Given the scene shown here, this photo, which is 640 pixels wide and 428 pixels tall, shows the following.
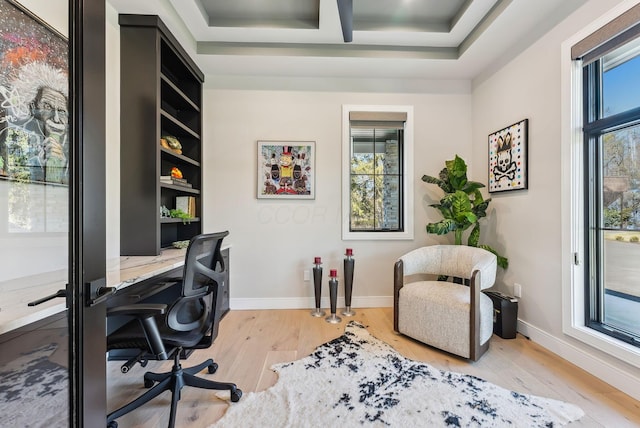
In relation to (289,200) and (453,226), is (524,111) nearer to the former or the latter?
(453,226)

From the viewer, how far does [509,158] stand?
259 cm

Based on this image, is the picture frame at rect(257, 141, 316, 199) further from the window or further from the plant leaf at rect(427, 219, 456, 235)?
the window

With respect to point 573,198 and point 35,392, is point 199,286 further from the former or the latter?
point 573,198

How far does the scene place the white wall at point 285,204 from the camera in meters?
3.07

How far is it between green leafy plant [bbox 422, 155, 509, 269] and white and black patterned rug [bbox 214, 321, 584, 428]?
130 centimetres

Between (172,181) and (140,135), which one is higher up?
(140,135)

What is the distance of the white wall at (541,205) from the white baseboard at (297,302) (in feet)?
4.26

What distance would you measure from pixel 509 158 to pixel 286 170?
228 cm

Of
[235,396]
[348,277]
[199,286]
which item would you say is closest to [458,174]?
[348,277]

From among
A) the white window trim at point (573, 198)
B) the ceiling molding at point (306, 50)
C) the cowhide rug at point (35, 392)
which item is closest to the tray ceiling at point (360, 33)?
the ceiling molding at point (306, 50)

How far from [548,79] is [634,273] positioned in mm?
1569

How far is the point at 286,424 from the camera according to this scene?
4.52 ft

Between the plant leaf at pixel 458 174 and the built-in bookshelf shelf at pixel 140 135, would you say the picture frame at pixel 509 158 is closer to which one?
the plant leaf at pixel 458 174

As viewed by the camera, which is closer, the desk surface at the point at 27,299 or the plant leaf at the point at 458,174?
the desk surface at the point at 27,299
